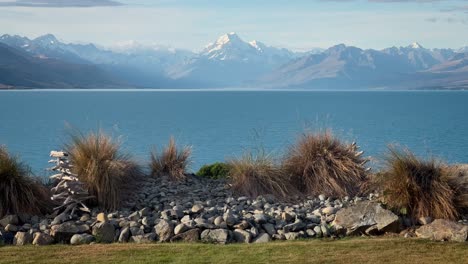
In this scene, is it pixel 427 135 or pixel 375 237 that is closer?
pixel 375 237

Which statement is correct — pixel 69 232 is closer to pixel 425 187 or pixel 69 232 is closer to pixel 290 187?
pixel 290 187

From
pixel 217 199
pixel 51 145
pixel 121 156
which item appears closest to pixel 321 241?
pixel 217 199

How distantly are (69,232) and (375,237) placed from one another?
4.72 meters

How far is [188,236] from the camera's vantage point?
9.77 m

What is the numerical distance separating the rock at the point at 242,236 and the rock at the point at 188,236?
1.91 feet

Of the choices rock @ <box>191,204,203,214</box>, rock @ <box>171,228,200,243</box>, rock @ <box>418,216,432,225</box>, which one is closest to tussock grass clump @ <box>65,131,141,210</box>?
rock @ <box>191,204,203,214</box>

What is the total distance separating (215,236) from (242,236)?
43cm

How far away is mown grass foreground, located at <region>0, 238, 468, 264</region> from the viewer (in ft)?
28.0

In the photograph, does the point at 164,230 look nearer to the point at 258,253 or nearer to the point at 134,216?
the point at 134,216

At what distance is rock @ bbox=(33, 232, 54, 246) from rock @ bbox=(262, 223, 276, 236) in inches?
129

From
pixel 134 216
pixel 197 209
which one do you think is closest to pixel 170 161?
pixel 197 209

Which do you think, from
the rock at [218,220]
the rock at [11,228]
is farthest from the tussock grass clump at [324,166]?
the rock at [11,228]

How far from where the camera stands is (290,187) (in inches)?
522

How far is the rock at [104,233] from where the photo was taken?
9805 mm
